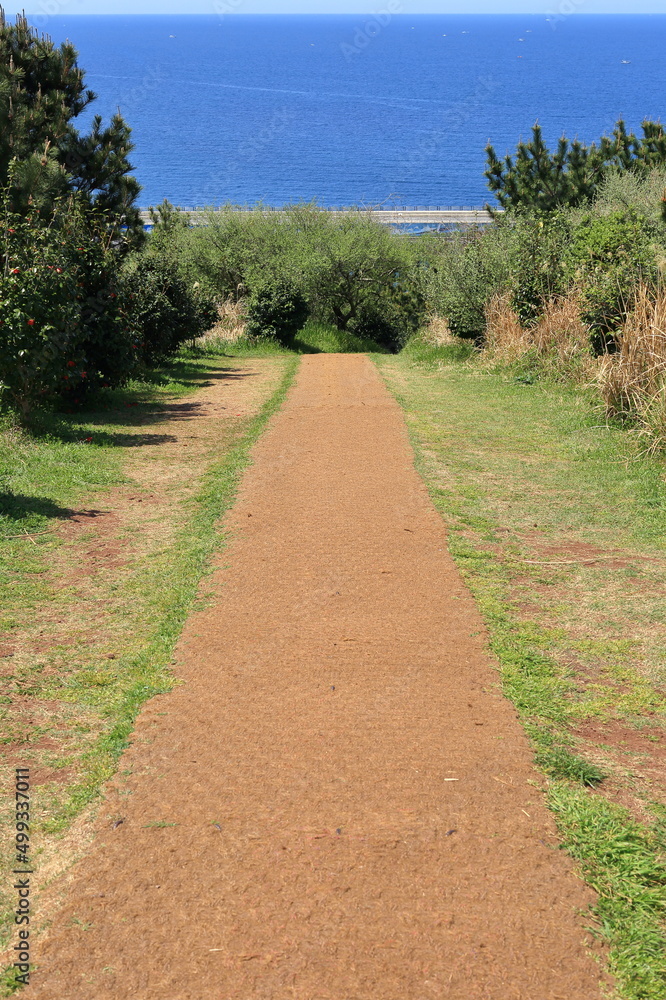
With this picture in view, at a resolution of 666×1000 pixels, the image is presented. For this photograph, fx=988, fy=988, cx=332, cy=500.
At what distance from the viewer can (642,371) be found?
36.4 feet

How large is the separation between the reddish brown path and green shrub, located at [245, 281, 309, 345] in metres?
19.5

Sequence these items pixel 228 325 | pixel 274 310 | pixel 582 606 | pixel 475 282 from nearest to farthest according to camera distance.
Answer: pixel 582 606 < pixel 475 282 < pixel 274 310 < pixel 228 325

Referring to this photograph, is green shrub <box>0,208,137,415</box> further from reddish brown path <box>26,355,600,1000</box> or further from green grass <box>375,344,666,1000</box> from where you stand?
reddish brown path <box>26,355,600,1000</box>

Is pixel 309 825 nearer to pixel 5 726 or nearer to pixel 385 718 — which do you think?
pixel 385 718

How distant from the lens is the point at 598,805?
3.96 metres

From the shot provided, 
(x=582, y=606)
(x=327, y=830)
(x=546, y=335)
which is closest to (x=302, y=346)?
(x=546, y=335)

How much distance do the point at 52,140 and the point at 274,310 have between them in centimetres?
1013

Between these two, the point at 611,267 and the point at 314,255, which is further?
the point at 314,255

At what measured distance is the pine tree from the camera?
13992 millimetres

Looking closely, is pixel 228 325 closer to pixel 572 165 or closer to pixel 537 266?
pixel 537 266

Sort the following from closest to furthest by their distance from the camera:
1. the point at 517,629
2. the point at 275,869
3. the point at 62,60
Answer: the point at 275,869, the point at 517,629, the point at 62,60

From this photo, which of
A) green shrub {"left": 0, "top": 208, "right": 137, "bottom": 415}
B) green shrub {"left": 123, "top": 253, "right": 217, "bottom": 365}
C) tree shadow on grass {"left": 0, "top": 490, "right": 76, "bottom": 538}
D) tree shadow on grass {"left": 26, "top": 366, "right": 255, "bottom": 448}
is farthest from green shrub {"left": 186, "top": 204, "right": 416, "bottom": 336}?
tree shadow on grass {"left": 0, "top": 490, "right": 76, "bottom": 538}

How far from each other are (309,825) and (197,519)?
14.8ft

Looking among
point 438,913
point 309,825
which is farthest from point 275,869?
point 438,913
